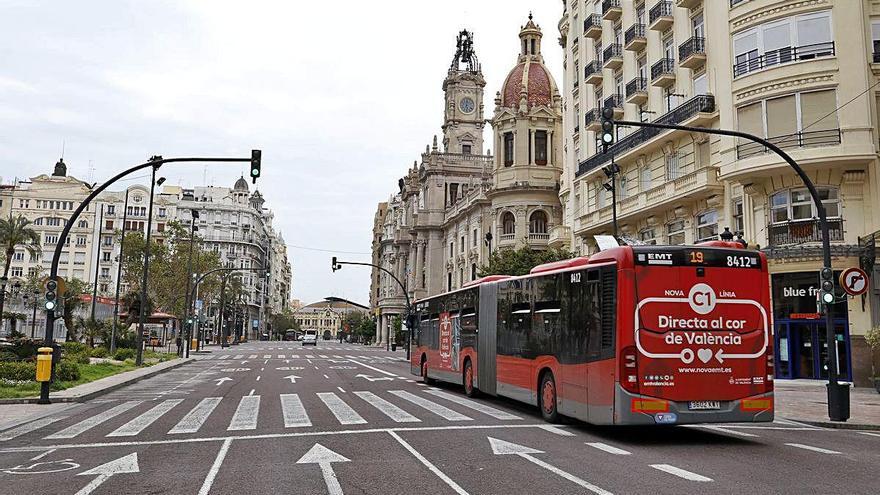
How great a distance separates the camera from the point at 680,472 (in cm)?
906

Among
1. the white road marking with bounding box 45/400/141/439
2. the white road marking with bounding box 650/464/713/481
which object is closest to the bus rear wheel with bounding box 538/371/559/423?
the white road marking with bounding box 650/464/713/481

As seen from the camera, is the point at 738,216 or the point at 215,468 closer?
the point at 215,468

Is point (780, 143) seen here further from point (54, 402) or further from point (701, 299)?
point (54, 402)

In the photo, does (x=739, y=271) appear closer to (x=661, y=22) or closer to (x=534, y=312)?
(x=534, y=312)

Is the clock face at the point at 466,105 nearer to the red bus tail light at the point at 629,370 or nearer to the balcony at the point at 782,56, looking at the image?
the balcony at the point at 782,56

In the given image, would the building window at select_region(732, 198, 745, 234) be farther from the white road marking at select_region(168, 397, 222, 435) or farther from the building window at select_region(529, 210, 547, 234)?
the building window at select_region(529, 210, 547, 234)

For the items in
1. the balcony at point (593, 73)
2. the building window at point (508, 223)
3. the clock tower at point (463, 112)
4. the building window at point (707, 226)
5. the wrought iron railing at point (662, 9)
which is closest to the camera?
the building window at point (707, 226)

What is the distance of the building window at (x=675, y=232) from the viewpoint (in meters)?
31.8

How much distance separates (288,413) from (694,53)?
2298 cm

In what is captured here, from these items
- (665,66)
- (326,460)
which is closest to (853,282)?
(326,460)

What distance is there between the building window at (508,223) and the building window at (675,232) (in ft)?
86.7

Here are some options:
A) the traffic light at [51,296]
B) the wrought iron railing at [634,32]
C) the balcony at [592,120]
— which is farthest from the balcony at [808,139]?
the traffic light at [51,296]

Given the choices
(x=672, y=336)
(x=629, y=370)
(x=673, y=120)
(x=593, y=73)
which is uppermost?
(x=593, y=73)

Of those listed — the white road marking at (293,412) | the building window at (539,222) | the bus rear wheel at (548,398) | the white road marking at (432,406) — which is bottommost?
the white road marking at (293,412)
